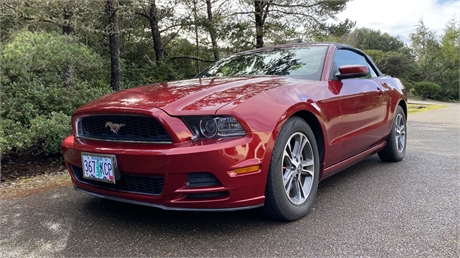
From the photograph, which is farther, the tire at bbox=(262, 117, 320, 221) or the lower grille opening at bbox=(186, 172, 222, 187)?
the tire at bbox=(262, 117, 320, 221)

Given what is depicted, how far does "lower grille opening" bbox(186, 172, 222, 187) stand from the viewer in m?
2.12

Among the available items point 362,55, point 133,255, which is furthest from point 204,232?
point 362,55

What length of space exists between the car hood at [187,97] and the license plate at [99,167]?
1.05 ft

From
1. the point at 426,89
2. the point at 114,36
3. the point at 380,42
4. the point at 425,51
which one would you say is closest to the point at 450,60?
the point at 425,51

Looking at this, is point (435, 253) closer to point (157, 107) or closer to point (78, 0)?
point (157, 107)

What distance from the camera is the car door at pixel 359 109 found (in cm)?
315

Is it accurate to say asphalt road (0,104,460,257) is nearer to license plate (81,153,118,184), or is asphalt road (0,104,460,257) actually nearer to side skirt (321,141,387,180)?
side skirt (321,141,387,180)

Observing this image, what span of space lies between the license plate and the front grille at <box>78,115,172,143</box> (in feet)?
0.48

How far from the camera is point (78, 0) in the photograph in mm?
6535

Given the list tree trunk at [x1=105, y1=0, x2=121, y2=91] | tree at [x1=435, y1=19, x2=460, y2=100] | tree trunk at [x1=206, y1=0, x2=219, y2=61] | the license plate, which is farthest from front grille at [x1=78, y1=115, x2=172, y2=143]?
tree at [x1=435, y1=19, x2=460, y2=100]

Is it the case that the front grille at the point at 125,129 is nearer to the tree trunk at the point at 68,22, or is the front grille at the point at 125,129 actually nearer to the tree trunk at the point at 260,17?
the tree trunk at the point at 68,22

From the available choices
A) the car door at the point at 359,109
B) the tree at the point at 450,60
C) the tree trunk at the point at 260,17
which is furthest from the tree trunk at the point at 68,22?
the tree at the point at 450,60

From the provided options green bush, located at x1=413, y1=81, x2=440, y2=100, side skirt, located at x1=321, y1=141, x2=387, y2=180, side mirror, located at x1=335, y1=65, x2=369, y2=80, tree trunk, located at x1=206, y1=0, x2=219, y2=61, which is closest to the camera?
side skirt, located at x1=321, y1=141, x2=387, y2=180

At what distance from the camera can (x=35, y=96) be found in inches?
226
